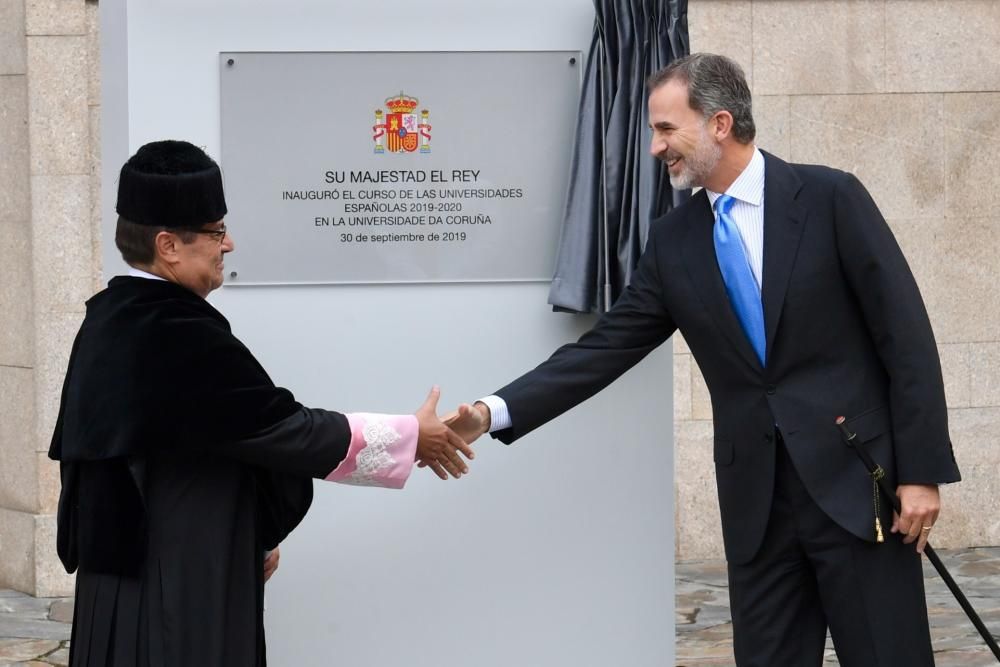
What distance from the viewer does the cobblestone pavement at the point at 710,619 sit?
5.53 m

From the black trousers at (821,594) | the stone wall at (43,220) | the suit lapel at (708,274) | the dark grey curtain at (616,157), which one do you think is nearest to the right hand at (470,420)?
the dark grey curtain at (616,157)

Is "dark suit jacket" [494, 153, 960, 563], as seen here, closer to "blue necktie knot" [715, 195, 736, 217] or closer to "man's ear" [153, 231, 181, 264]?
"blue necktie knot" [715, 195, 736, 217]

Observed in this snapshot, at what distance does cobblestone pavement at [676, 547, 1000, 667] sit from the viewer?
18.0 ft

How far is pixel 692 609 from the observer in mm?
6312

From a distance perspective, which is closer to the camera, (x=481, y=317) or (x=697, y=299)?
(x=697, y=299)

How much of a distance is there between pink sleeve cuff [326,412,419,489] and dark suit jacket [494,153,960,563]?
78 centimetres

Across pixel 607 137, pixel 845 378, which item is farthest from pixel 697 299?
pixel 607 137

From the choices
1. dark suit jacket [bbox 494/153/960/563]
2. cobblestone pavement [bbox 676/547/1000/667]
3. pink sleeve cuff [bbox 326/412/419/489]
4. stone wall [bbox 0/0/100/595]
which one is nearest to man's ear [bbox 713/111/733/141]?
dark suit jacket [bbox 494/153/960/563]

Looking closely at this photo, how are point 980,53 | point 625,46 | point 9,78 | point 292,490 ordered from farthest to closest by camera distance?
point 980,53
point 9,78
point 625,46
point 292,490

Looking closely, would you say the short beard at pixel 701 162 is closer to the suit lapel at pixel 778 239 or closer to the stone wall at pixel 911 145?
the suit lapel at pixel 778 239

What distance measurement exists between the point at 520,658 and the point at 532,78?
1.85 m

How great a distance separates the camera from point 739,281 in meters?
3.36

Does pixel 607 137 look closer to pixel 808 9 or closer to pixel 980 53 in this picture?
pixel 808 9

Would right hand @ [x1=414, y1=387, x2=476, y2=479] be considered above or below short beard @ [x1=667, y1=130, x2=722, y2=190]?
below
